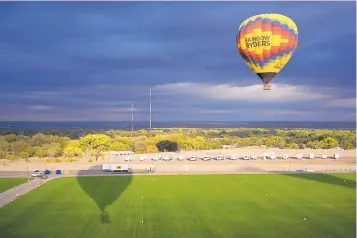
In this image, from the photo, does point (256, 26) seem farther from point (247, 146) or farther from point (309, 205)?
point (247, 146)

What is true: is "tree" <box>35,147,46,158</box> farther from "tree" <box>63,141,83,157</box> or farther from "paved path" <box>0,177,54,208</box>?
"paved path" <box>0,177,54,208</box>

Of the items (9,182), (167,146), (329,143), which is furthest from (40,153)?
(329,143)

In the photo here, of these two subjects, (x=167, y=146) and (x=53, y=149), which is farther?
(x=167, y=146)

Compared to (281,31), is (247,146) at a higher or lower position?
lower

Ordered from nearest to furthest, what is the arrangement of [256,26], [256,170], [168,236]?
[168,236] < [256,26] < [256,170]

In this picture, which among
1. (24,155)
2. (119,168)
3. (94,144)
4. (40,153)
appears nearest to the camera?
(119,168)

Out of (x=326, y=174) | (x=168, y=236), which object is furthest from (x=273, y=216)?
(x=326, y=174)

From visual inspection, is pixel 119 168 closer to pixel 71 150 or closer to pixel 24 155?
pixel 71 150
